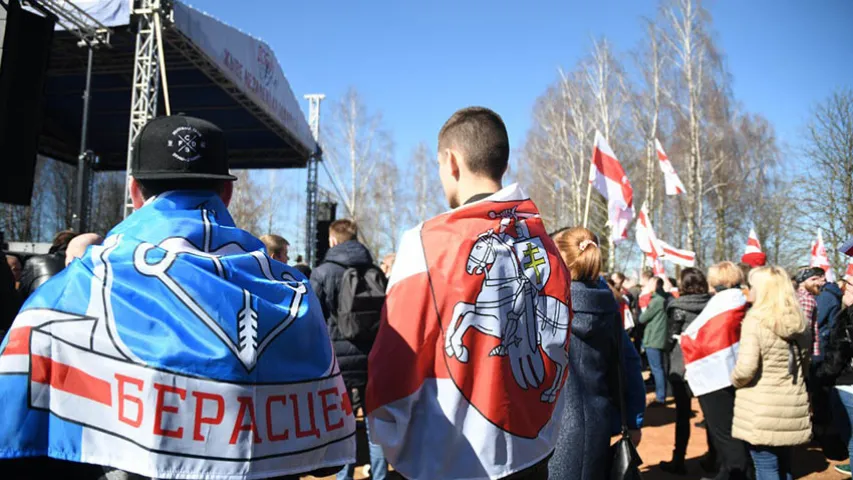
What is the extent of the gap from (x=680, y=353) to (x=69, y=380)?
5.66 m

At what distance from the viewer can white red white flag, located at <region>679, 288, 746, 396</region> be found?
4219mm

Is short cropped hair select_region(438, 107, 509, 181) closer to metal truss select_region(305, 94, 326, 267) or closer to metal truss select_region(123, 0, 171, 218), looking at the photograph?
metal truss select_region(123, 0, 171, 218)

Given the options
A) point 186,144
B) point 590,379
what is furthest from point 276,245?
point 186,144

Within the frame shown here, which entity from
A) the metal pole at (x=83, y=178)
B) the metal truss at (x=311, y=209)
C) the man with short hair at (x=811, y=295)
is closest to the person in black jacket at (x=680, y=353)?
the man with short hair at (x=811, y=295)

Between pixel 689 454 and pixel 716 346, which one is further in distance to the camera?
pixel 689 454

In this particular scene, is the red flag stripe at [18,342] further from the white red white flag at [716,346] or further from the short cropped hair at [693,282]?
the short cropped hair at [693,282]

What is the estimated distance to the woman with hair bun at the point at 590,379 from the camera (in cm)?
259

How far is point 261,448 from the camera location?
4.11 feet

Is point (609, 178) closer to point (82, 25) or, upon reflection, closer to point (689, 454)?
point (689, 454)

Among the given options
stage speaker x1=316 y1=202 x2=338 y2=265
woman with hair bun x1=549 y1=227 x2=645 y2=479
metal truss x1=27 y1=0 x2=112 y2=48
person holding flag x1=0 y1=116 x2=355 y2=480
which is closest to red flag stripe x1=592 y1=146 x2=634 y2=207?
woman with hair bun x1=549 y1=227 x2=645 y2=479

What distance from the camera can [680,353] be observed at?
5637 mm

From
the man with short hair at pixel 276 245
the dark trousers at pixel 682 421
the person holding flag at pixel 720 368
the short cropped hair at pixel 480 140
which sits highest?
the short cropped hair at pixel 480 140

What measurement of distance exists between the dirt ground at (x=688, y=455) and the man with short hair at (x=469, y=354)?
11.6ft

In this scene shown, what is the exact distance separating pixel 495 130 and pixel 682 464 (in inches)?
185
